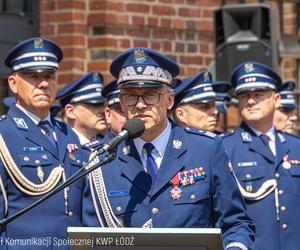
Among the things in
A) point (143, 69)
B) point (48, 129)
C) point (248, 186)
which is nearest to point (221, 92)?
point (248, 186)

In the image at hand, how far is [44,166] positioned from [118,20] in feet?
12.7

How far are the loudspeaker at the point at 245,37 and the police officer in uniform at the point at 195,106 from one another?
2.22 meters

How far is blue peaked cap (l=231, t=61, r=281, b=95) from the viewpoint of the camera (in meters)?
8.85

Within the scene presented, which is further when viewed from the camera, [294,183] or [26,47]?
[294,183]

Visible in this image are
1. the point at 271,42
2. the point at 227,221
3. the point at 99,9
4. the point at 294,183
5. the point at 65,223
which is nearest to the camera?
the point at 227,221

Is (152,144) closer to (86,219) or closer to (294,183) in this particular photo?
(86,219)

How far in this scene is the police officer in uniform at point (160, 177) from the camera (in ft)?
18.9

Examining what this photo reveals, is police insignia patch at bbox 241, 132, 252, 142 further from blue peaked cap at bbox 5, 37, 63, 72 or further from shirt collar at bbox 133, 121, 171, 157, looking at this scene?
shirt collar at bbox 133, 121, 171, 157

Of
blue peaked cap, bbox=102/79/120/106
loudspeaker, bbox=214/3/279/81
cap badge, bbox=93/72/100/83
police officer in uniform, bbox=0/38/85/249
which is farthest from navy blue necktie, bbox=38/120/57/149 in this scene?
loudspeaker, bbox=214/3/279/81

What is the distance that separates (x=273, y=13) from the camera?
11727mm

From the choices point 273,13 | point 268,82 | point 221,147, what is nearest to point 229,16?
point 273,13

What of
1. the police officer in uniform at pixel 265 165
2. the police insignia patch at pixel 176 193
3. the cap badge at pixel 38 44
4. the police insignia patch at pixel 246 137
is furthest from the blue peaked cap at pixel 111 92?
the police insignia patch at pixel 176 193

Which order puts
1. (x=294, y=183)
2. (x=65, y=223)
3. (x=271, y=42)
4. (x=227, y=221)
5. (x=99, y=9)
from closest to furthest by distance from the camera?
1. (x=227, y=221)
2. (x=65, y=223)
3. (x=294, y=183)
4. (x=99, y=9)
5. (x=271, y=42)

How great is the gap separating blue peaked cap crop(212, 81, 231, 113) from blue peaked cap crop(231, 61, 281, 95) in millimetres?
1108
